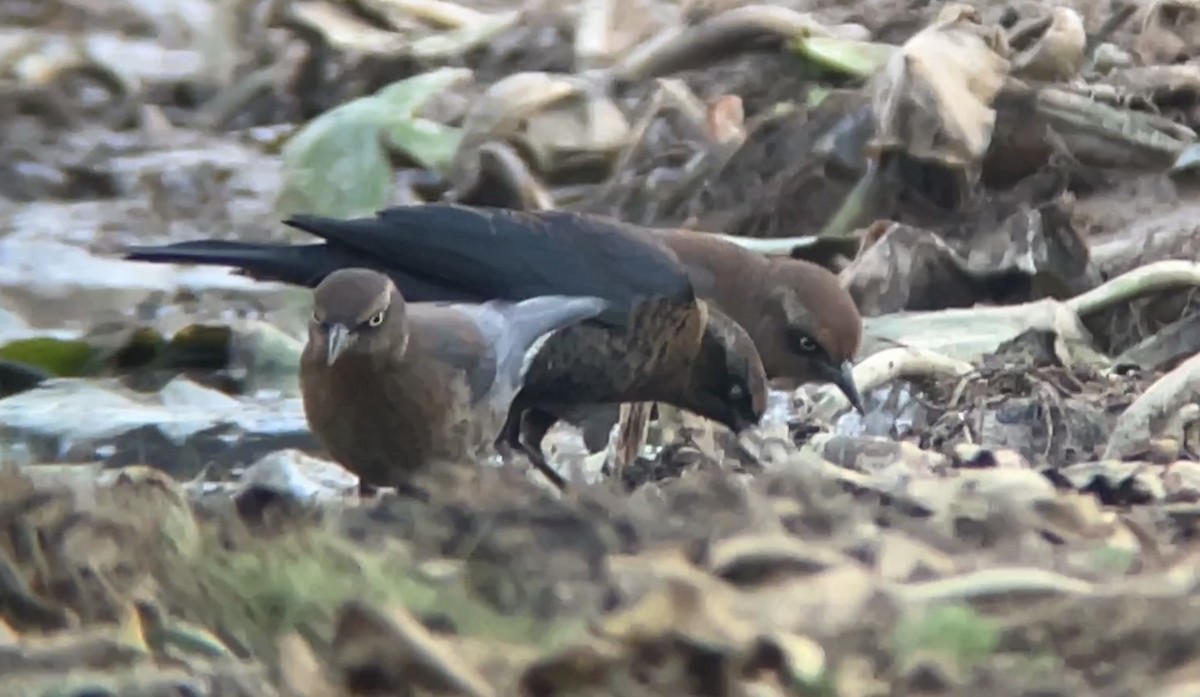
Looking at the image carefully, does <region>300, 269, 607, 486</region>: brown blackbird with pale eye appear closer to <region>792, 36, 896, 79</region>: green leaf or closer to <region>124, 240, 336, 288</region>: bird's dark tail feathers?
<region>124, 240, 336, 288</region>: bird's dark tail feathers

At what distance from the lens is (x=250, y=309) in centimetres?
521

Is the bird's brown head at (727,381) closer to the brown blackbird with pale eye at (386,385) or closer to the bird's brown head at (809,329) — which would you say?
the bird's brown head at (809,329)

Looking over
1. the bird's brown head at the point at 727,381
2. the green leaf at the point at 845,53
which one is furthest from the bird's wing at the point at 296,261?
the green leaf at the point at 845,53

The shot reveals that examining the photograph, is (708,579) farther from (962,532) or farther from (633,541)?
(962,532)

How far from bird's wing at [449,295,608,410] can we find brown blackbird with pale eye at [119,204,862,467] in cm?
4

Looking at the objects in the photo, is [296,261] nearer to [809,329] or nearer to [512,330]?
[512,330]

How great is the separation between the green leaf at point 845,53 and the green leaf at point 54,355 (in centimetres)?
261

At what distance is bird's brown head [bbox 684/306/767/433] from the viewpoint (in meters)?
4.01

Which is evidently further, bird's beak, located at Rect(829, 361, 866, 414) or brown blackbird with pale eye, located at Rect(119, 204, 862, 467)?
bird's beak, located at Rect(829, 361, 866, 414)

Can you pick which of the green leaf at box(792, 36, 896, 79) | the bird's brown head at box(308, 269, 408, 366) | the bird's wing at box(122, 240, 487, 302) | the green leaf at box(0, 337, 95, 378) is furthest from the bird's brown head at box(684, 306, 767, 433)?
the green leaf at box(792, 36, 896, 79)

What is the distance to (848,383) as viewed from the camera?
4.21 m

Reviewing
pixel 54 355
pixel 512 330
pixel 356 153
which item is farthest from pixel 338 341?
pixel 356 153

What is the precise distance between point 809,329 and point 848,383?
0.15 meters

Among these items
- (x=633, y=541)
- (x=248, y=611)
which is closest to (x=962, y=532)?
(x=633, y=541)
